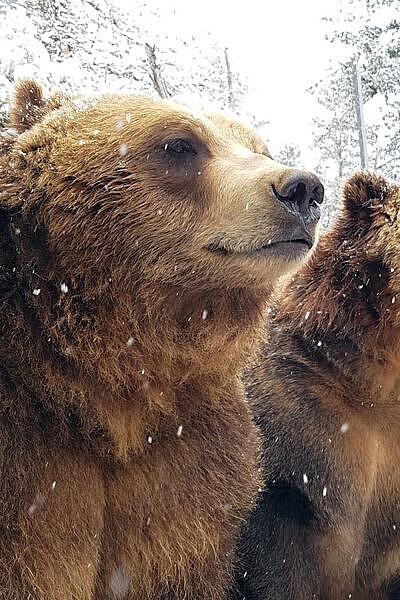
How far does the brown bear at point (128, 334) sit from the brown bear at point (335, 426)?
856mm

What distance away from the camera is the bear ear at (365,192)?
400 centimetres

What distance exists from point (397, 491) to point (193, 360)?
1683 millimetres

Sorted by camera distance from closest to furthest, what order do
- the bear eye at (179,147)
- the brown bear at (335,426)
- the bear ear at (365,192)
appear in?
the bear eye at (179,147), the brown bear at (335,426), the bear ear at (365,192)

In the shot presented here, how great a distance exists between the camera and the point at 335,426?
3.60 meters

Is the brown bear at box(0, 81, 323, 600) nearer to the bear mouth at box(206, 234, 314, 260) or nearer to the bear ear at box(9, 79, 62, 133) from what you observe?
the bear mouth at box(206, 234, 314, 260)

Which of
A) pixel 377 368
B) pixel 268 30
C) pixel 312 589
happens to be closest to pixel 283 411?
pixel 377 368

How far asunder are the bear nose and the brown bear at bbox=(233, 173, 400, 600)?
1126 millimetres

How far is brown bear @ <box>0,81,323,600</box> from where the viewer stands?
2.32 m

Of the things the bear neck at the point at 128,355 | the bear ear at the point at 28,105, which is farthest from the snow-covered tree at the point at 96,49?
the bear neck at the point at 128,355

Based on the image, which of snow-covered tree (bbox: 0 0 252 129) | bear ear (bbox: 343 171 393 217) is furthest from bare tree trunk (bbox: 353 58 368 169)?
bear ear (bbox: 343 171 393 217)

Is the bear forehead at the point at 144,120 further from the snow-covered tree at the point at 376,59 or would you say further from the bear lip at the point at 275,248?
the snow-covered tree at the point at 376,59

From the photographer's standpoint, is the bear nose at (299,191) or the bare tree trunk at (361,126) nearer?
the bear nose at (299,191)

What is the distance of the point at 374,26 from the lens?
2148 cm

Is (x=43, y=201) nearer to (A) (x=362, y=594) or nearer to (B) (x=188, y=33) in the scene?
(A) (x=362, y=594)
